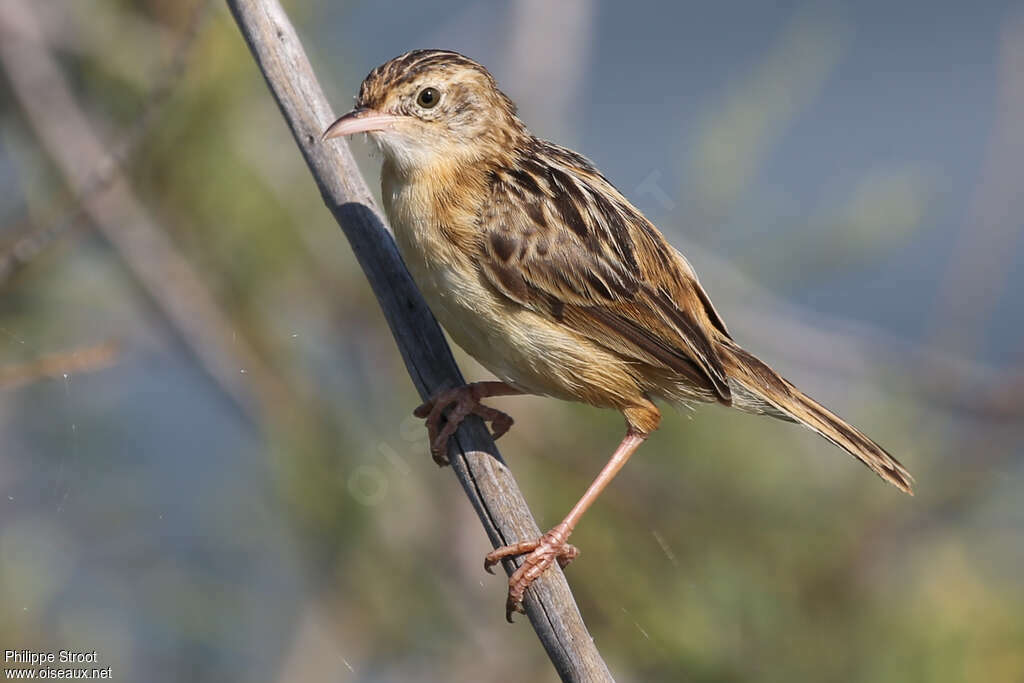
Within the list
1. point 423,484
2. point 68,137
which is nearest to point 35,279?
point 68,137

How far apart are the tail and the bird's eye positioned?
120 centimetres

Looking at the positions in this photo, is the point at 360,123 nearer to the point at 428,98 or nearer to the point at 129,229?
the point at 428,98

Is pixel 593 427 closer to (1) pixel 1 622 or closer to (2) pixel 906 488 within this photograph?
(2) pixel 906 488

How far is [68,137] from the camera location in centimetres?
468

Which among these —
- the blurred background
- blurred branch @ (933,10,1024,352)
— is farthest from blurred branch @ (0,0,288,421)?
blurred branch @ (933,10,1024,352)

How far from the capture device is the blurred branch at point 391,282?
3.12 metres

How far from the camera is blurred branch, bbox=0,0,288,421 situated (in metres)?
4.68

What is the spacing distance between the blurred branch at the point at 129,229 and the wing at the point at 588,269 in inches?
67.8

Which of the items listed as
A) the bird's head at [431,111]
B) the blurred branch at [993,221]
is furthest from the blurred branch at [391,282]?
the blurred branch at [993,221]

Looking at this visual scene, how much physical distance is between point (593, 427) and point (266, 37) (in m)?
2.25

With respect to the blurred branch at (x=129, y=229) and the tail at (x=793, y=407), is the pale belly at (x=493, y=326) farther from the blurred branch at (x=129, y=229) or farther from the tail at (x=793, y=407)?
the blurred branch at (x=129, y=229)

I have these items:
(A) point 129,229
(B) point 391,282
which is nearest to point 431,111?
(B) point 391,282

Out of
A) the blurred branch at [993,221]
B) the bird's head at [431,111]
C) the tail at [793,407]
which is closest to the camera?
the bird's head at [431,111]

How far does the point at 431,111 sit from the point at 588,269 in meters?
0.68
